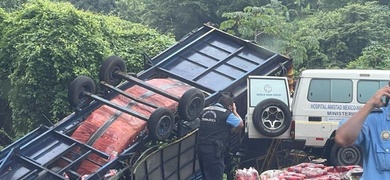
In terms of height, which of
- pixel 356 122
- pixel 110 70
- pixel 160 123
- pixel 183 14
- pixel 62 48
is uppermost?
pixel 183 14

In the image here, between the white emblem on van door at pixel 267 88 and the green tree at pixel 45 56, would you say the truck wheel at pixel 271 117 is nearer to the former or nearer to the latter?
the white emblem on van door at pixel 267 88

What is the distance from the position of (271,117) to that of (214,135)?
1728mm

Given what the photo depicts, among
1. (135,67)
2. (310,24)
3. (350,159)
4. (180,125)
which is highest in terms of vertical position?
(310,24)

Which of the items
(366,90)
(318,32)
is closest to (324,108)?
(366,90)

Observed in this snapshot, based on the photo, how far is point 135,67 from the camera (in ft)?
42.5

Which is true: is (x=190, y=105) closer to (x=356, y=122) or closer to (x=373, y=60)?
(x=356, y=122)

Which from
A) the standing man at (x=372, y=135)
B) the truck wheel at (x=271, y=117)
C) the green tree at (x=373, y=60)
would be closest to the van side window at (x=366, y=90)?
the truck wheel at (x=271, y=117)

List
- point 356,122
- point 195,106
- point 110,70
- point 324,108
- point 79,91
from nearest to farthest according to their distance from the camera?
1. point 356,122
2. point 195,106
3. point 79,91
4. point 110,70
5. point 324,108

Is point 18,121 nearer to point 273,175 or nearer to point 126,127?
point 126,127

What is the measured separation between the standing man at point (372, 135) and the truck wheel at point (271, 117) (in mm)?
6307

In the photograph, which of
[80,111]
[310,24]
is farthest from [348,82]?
[310,24]

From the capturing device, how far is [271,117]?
1002 cm

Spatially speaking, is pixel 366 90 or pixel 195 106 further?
pixel 366 90

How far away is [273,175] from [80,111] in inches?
113
